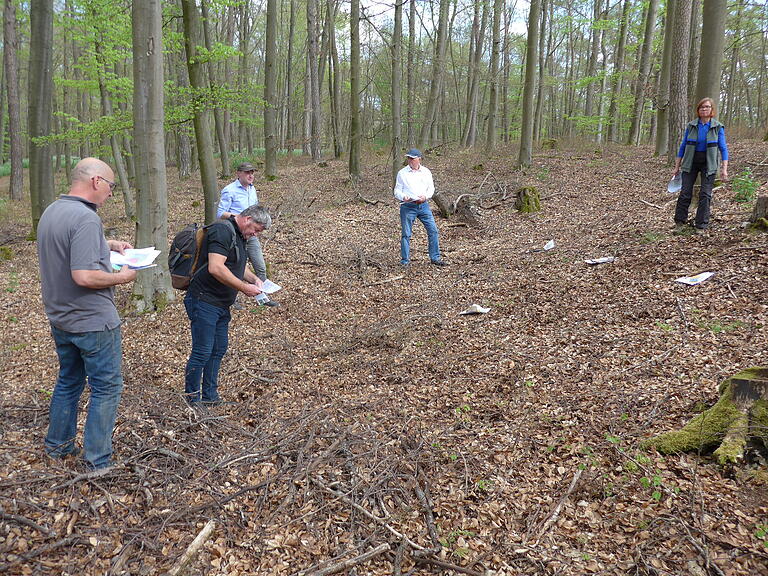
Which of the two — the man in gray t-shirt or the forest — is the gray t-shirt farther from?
the forest

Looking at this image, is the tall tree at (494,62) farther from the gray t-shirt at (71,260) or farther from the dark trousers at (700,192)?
the gray t-shirt at (71,260)

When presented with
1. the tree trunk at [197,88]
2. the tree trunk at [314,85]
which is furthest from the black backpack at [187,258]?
the tree trunk at [314,85]

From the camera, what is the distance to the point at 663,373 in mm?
4375

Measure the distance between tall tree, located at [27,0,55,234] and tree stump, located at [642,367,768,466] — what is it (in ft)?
41.2

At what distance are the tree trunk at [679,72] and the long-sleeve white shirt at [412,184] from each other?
6999 millimetres

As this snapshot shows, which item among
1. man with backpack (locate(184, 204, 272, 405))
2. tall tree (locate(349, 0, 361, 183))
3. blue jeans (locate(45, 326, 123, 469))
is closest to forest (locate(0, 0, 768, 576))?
blue jeans (locate(45, 326, 123, 469))

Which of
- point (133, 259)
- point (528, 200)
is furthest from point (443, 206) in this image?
point (133, 259)

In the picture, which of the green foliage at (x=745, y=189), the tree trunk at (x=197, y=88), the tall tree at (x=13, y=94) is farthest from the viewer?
the tall tree at (x=13, y=94)

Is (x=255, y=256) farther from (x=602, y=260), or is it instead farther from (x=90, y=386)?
(x=602, y=260)

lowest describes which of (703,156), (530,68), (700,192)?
(700,192)

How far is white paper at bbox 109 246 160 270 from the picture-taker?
11.1ft

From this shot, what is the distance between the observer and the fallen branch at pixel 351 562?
2.83 metres

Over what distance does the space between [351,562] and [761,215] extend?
6.91m

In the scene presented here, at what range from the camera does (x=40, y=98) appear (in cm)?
1104
